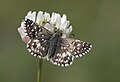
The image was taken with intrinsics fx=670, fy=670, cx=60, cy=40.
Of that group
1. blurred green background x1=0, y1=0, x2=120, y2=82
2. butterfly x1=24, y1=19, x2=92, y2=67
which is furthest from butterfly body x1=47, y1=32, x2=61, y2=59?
blurred green background x1=0, y1=0, x2=120, y2=82

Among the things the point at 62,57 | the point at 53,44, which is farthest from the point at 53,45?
the point at 62,57

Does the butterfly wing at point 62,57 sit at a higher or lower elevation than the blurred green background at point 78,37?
lower

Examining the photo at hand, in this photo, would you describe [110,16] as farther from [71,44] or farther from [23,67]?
[71,44]

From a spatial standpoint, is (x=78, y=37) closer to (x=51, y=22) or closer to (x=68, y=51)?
(x=51, y=22)

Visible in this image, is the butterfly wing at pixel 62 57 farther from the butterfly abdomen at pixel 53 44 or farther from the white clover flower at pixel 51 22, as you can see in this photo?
the white clover flower at pixel 51 22

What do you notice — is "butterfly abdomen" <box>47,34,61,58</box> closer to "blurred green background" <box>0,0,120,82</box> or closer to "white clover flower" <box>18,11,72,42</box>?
"white clover flower" <box>18,11,72,42</box>

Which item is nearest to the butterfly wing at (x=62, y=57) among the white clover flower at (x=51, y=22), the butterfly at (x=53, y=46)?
the butterfly at (x=53, y=46)

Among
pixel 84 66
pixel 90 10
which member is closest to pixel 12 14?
pixel 90 10
